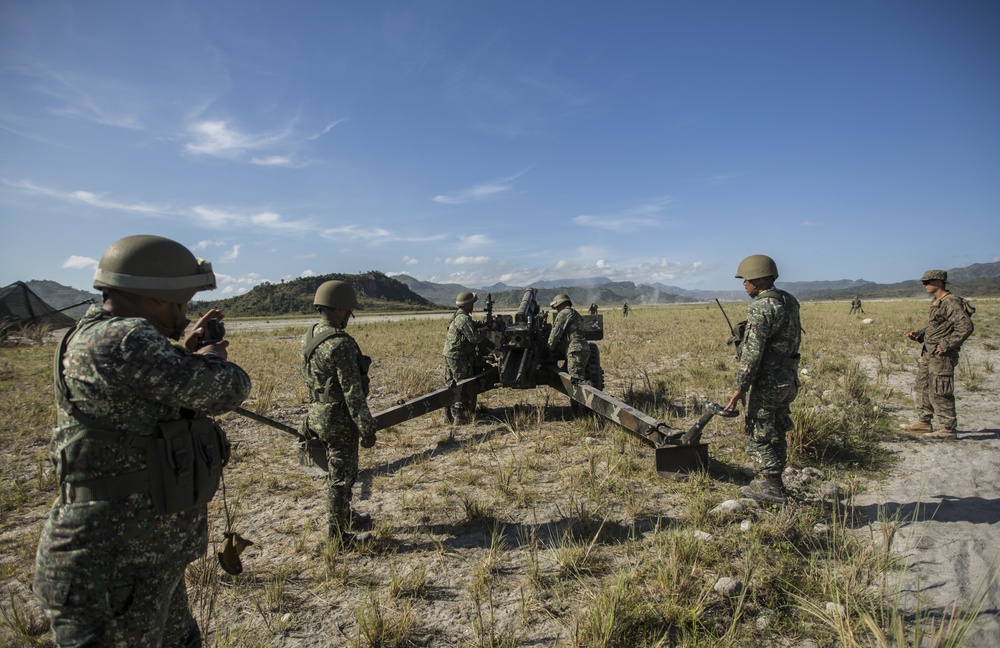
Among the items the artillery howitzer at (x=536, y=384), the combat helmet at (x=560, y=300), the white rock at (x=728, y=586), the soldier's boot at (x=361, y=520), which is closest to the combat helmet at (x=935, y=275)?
the artillery howitzer at (x=536, y=384)

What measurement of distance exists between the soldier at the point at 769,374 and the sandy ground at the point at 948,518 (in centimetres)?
74

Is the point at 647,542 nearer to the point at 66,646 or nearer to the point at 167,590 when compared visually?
the point at 167,590

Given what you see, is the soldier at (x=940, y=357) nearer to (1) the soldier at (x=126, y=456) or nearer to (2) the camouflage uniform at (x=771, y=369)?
(2) the camouflage uniform at (x=771, y=369)

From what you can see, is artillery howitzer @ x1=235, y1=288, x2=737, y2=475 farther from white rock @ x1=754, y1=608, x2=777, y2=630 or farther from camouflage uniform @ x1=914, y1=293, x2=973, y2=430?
camouflage uniform @ x1=914, y1=293, x2=973, y2=430

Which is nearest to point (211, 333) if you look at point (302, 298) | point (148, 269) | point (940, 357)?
point (148, 269)

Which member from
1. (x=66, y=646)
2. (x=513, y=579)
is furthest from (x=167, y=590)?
(x=513, y=579)

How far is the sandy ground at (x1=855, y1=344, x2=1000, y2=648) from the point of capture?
2.82 m

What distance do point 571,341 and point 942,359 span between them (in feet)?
14.2

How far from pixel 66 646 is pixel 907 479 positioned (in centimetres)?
596

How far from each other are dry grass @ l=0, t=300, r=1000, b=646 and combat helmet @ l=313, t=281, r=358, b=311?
69.1 inches

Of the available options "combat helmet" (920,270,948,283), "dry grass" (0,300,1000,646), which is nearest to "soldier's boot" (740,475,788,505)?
"dry grass" (0,300,1000,646)

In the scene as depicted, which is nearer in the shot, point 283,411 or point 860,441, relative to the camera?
point 860,441

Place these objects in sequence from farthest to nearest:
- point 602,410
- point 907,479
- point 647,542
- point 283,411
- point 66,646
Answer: point 283,411, point 602,410, point 907,479, point 647,542, point 66,646

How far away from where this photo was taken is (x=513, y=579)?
10.7ft
